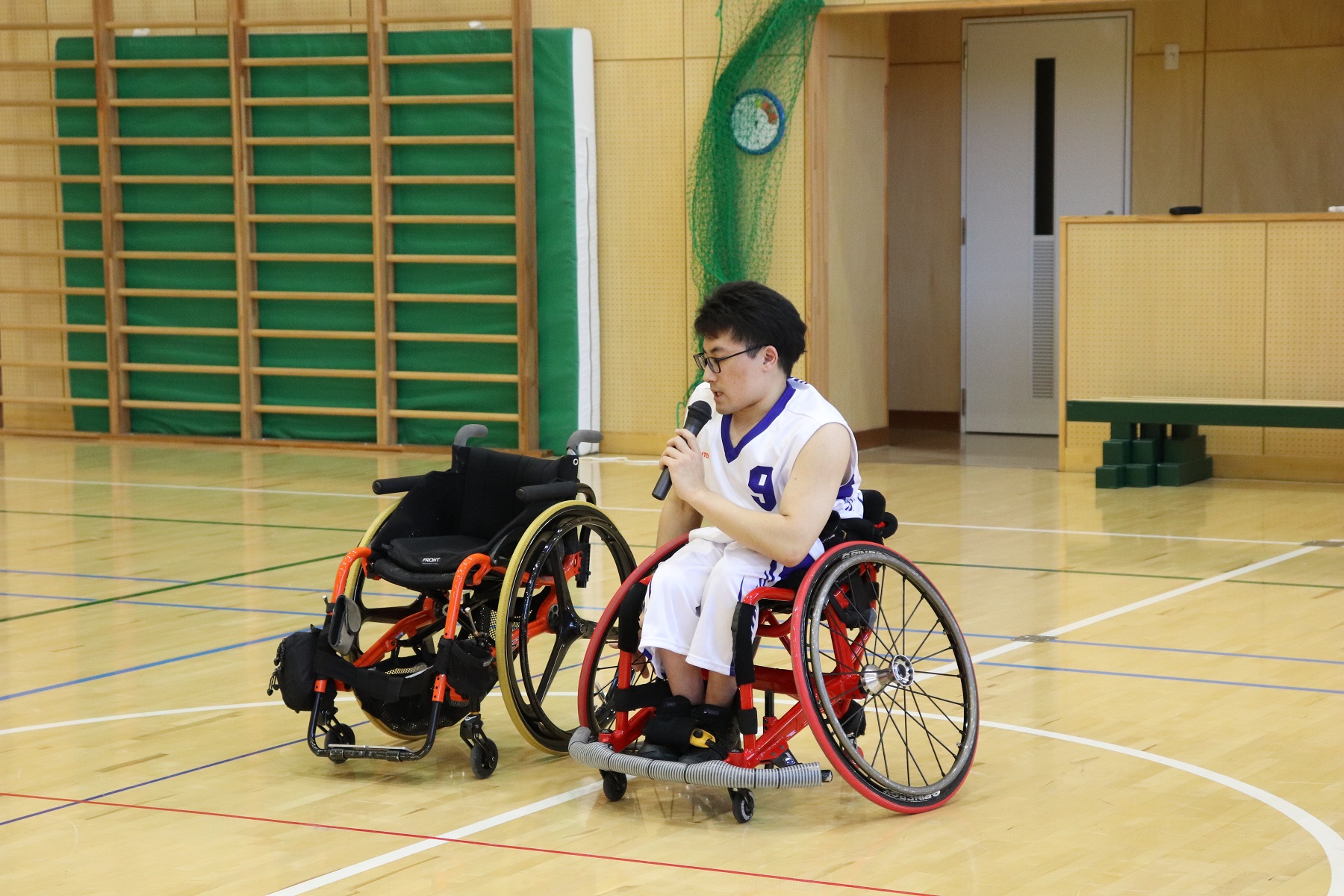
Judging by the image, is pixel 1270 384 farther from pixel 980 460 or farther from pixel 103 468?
pixel 103 468

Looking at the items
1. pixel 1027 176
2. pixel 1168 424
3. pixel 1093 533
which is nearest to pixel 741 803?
pixel 1093 533

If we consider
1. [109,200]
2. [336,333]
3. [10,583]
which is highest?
[109,200]

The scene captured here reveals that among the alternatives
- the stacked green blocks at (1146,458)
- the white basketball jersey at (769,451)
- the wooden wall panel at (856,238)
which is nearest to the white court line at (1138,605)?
the white basketball jersey at (769,451)

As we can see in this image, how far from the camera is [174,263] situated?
1008 centimetres

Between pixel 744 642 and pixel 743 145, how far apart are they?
614cm

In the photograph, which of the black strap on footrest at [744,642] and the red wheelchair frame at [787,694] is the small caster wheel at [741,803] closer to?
the red wheelchair frame at [787,694]

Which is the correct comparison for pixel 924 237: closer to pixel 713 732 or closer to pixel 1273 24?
pixel 1273 24

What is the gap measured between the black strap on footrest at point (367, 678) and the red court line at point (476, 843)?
33cm

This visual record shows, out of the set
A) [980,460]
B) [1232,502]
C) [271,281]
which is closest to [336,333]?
[271,281]

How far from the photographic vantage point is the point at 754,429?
326cm

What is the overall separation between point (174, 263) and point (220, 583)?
4858 millimetres

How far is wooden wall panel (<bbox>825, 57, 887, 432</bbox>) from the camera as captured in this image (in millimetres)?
8969

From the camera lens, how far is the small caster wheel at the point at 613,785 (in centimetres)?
324

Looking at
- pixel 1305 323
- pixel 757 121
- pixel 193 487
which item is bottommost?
pixel 193 487
